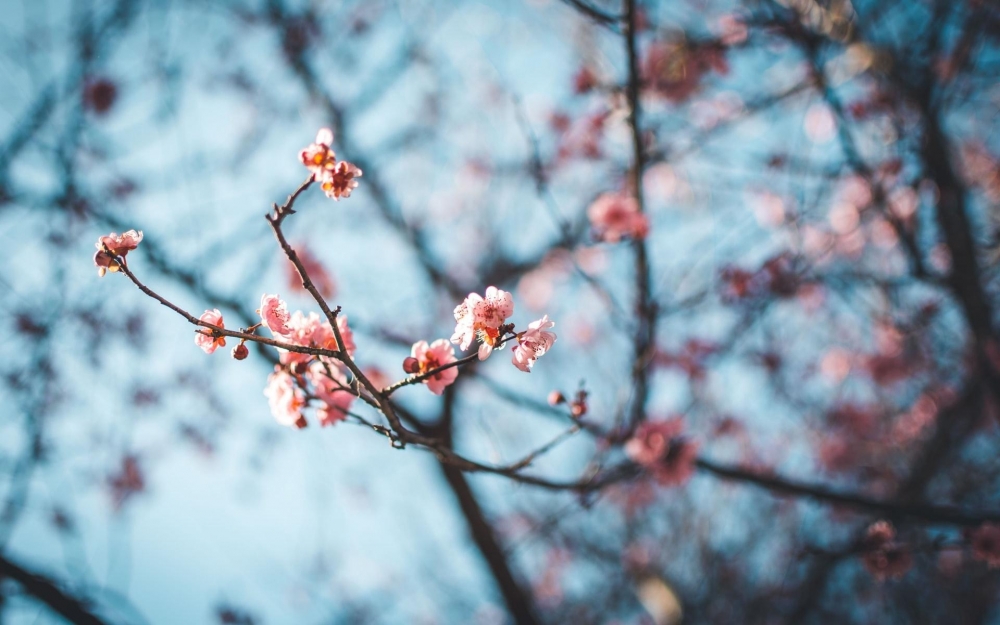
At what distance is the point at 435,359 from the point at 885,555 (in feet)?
8.32

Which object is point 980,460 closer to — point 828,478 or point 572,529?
point 828,478

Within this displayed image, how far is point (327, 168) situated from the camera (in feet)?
4.79

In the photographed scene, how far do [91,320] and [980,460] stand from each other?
10125 millimetres

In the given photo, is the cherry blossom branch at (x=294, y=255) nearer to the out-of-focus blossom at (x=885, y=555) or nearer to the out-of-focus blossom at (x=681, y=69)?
the out-of-focus blossom at (x=885, y=555)

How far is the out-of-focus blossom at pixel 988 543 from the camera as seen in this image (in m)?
2.53

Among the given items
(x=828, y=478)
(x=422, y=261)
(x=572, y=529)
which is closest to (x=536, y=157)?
(x=422, y=261)

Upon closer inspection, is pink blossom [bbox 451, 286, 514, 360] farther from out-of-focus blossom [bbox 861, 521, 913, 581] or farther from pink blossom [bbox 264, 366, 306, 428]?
out-of-focus blossom [bbox 861, 521, 913, 581]

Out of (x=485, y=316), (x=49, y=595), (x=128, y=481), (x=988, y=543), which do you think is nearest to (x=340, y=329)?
(x=485, y=316)

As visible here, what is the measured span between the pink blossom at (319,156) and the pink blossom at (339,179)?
0.01 meters

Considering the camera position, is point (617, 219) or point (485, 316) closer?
point (485, 316)

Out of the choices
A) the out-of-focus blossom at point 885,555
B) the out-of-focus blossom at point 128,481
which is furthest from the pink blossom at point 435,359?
the out-of-focus blossom at point 128,481

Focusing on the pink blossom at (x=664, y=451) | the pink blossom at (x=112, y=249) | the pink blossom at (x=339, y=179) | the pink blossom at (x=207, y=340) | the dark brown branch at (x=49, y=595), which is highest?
the pink blossom at (x=664, y=451)

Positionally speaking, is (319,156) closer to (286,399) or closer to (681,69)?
(286,399)

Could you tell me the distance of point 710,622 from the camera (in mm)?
6258
